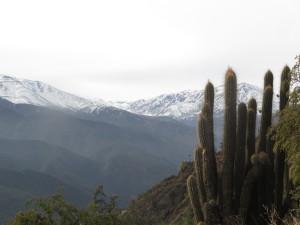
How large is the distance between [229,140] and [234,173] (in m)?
1.12

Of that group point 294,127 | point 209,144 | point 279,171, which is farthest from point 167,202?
point 294,127

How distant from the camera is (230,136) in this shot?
14461 mm

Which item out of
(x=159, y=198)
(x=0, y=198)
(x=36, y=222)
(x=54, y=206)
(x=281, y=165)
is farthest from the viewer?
(x=0, y=198)

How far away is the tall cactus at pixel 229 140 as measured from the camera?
14430 millimetres

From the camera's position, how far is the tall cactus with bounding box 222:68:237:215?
14.4 meters

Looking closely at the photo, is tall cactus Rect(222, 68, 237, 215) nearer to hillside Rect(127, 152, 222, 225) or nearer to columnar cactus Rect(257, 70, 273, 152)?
columnar cactus Rect(257, 70, 273, 152)

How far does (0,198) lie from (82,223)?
16914cm

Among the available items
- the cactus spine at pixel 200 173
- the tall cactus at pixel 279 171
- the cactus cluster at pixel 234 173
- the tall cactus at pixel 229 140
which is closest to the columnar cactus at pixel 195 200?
the cactus cluster at pixel 234 173

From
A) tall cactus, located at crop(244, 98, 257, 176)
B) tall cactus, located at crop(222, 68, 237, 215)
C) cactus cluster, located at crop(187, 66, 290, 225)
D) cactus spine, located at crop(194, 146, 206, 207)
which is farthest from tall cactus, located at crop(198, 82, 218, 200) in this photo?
tall cactus, located at crop(244, 98, 257, 176)

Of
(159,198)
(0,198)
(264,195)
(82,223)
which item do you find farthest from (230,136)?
(0,198)

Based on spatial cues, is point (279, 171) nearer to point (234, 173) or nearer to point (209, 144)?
point (234, 173)

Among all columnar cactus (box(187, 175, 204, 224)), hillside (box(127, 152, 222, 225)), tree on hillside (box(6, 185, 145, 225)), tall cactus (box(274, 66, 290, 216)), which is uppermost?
tall cactus (box(274, 66, 290, 216))

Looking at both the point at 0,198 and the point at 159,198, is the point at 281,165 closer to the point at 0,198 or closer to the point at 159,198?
the point at 159,198

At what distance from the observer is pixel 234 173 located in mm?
14539
